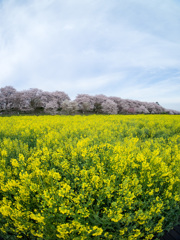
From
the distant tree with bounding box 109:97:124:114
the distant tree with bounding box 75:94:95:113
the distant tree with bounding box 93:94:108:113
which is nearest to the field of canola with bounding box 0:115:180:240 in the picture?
the distant tree with bounding box 75:94:95:113

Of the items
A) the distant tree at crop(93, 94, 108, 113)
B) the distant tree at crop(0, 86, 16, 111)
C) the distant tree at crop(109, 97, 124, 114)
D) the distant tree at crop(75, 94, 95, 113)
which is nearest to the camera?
the distant tree at crop(75, 94, 95, 113)

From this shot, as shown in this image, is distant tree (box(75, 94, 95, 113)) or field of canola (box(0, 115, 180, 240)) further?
distant tree (box(75, 94, 95, 113))

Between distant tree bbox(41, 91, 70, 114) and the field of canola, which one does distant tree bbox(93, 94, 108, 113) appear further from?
the field of canola

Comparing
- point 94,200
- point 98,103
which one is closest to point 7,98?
point 98,103

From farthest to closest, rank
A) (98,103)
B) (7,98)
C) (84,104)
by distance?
(98,103), (7,98), (84,104)

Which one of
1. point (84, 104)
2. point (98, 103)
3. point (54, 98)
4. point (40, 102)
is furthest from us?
point (98, 103)

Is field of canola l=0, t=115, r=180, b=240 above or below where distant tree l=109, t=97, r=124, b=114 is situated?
below

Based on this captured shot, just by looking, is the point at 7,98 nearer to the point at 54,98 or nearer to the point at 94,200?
the point at 54,98

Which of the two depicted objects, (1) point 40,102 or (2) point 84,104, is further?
(1) point 40,102

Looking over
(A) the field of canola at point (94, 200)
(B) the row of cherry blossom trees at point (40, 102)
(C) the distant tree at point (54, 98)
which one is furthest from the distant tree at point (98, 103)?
(A) the field of canola at point (94, 200)

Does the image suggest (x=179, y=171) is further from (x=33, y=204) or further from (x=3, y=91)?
(x=3, y=91)

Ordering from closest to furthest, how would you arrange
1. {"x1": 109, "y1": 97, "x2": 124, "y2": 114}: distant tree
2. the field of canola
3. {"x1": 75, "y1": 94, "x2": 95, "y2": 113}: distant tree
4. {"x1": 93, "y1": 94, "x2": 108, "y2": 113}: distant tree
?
the field of canola < {"x1": 75, "y1": 94, "x2": 95, "y2": 113}: distant tree < {"x1": 93, "y1": 94, "x2": 108, "y2": 113}: distant tree < {"x1": 109, "y1": 97, "x2": 124, "y2": 114}: distant tree

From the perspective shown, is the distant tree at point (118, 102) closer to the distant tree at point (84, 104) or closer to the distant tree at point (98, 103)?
the distant tree at point (98, 103)

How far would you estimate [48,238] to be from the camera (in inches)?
84.4
